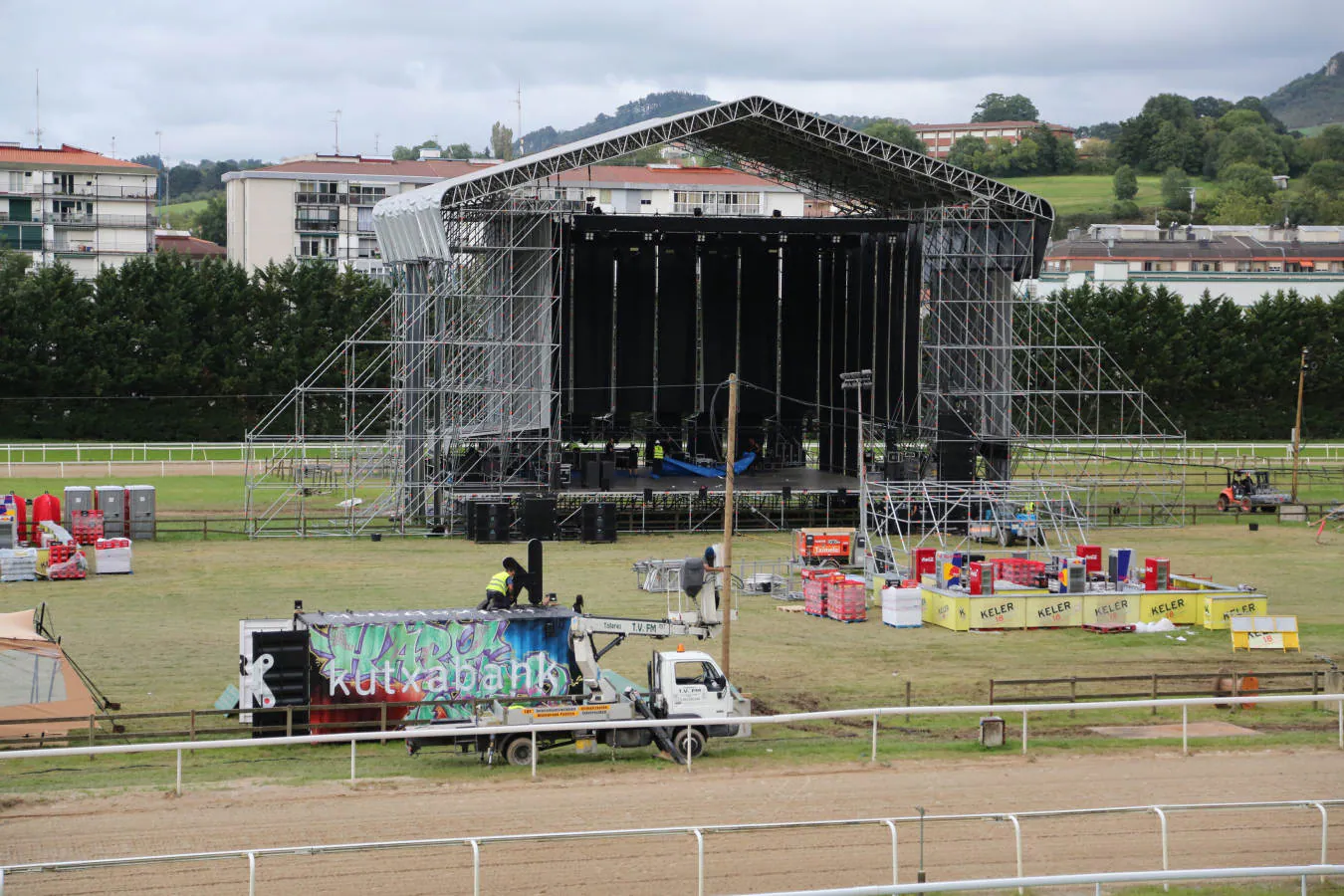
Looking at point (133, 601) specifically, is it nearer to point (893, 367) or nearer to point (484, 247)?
point (484, 247)

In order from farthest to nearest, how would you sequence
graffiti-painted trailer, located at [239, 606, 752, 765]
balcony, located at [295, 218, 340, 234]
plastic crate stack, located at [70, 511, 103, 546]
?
balcony, located at [295, 218, 340, 234] → plastic crate stack, located at [70, 511, 103, 546] → graffiti-painted trailer, located at [239, 606, 752, 765]

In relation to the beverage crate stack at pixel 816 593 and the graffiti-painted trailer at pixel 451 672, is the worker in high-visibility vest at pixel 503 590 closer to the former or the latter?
the graffiti-painted trailer at pixel 451 672

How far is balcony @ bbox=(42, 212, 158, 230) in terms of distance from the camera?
105 meters

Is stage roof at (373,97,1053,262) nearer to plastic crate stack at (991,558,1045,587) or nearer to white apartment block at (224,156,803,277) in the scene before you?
plastic crate stack at (991,558,1045,587)

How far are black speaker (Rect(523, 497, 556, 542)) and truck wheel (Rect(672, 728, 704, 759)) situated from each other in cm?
2498

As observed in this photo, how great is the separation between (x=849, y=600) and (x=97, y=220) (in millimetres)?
85321

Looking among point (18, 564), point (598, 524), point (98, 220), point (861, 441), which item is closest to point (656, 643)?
point (861, 441)

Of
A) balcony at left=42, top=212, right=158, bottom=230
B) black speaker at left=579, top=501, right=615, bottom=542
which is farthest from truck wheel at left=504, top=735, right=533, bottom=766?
balcony at left=42, top=212, right=158, bottom=230

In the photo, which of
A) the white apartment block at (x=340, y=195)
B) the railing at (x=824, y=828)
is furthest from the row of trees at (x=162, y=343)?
the railing at (x=824, y=828)

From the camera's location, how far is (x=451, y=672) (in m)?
21.7

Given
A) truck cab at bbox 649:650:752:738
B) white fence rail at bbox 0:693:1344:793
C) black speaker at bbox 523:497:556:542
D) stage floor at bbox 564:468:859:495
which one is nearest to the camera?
white fence rail at bbox 0:693:1344:793

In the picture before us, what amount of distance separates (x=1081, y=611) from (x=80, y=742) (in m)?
19.4

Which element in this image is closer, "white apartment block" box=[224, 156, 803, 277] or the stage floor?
the stage floor

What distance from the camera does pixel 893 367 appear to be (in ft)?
174
